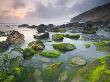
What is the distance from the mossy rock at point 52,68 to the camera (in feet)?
56.2

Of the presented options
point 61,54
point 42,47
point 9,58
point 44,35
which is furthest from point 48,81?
point 44,35

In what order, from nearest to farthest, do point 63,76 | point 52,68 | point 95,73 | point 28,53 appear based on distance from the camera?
1. point 95,73
2. point 63,76
3. point 52,68
4. point 28,53

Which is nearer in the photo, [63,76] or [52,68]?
[63,76]

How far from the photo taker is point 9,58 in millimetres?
20109

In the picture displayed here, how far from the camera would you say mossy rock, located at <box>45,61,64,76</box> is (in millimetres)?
17125

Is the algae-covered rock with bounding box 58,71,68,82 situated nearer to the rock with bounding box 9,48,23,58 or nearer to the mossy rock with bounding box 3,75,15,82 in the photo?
the mossy rock with bounding box 3,75,15,82

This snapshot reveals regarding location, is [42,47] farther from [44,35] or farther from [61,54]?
[44,35]

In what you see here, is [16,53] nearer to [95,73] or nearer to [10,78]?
[10,78]

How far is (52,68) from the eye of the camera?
18.0 meters

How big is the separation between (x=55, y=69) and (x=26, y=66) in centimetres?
306

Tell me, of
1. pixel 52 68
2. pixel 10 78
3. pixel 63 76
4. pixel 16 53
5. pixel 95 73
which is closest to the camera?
pixel 10 78

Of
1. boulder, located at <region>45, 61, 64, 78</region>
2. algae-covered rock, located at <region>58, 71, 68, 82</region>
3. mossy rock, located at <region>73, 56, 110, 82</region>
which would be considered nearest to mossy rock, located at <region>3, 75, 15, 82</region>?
boulder, located at <region>45, 61, 64, 78</region>

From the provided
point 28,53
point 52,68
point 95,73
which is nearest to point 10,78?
point 52,68

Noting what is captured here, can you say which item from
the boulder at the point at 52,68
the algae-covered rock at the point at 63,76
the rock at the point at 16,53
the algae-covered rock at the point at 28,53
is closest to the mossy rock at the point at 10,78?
the boulder at the point at 52,68
